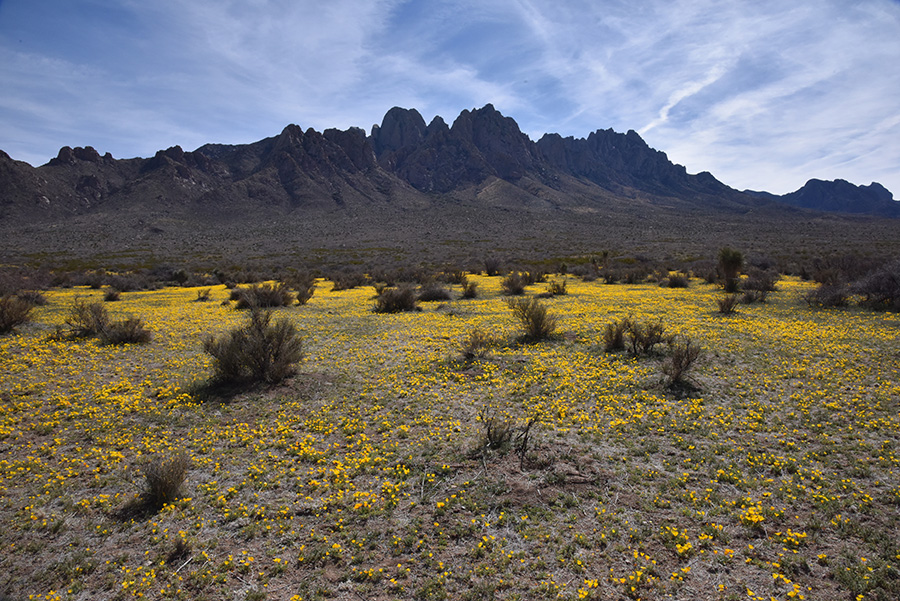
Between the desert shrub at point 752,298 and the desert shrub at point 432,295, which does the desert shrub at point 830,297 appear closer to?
the desert shrub at point 752,298

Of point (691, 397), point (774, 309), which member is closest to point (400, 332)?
point (691, 397)

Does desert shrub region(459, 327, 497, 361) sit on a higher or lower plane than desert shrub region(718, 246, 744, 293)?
lower

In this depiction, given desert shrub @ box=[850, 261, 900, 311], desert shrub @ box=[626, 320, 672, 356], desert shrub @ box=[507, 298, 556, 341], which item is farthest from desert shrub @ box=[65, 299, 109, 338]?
desert shrub @ box=[850, 261, 900, 311]

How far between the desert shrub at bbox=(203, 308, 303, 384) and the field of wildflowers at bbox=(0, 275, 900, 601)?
0.50 metres

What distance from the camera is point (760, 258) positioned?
3581 centimetres

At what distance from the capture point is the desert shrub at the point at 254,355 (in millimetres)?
9750

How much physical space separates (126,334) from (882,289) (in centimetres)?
2908

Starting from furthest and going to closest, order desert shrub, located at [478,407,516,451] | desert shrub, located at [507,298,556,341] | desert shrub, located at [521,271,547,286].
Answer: desert shrub, located at [521,271,547,286] → desert shrub, located at [507,298,556,341] → desert shrub, located at [478,407,516,451]

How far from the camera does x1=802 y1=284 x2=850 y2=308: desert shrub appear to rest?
17375mm

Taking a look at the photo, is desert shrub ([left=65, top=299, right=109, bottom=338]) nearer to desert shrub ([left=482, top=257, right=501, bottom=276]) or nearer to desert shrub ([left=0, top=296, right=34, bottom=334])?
desert shrub ([left=0, top=296, right=34, bottom=334])

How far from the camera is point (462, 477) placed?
19.7 ft

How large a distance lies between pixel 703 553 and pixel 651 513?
721mm

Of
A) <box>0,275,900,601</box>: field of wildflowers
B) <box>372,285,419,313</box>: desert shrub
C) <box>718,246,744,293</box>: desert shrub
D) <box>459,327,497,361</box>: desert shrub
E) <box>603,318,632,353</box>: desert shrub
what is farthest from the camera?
<box>718,246,744,293</box>: desert shrub

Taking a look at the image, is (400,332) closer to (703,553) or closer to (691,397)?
(691,397)
